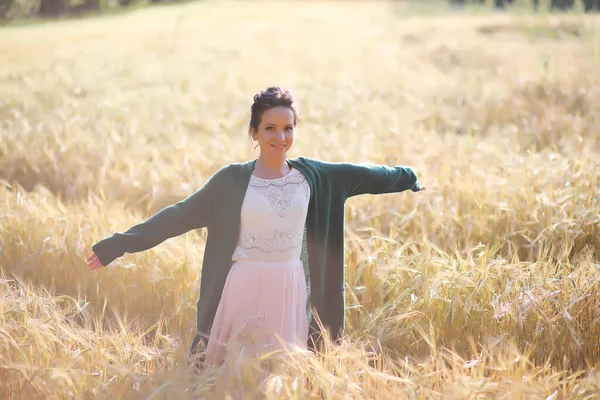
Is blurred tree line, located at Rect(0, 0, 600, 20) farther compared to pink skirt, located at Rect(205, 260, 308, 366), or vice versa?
blurred tree line, located at Rect(0, 0, 600, 20)

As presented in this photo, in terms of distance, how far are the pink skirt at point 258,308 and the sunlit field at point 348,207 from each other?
143 millimetres

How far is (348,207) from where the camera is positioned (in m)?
3.74

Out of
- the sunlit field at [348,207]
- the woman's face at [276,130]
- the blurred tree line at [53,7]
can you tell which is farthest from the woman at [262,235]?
the blurred tree line at [53,7]

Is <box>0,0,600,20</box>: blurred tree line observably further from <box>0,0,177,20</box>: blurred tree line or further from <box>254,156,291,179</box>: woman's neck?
<box>254,156,291,179</box>: woman's neck

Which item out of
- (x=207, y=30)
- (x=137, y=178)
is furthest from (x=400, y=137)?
(x=207, y=30)

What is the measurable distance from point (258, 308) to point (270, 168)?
0.45m

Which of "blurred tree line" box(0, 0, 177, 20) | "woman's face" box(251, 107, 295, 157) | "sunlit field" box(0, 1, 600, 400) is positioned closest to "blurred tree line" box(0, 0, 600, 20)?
"blurred tree line" box(0, 0, 177, 20)

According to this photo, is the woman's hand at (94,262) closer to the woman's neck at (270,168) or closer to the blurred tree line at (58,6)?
the woman's neck at (270,168)

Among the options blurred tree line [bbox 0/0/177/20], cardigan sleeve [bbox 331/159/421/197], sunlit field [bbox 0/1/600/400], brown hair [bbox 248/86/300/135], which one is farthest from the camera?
blurred tree line [bbox 0/0/177/20]

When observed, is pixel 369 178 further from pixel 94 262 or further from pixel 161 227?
pixel 94 262

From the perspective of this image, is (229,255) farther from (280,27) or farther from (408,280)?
(280,27)

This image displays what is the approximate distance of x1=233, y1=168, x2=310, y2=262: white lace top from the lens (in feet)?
7.43

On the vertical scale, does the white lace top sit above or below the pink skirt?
above

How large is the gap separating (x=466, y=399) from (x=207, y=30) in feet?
34.1
